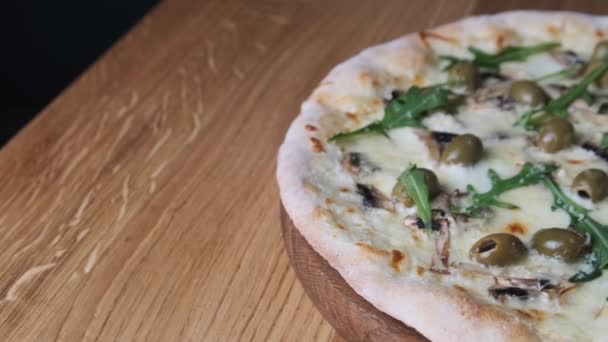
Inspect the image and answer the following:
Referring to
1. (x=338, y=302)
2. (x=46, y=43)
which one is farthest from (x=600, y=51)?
(x=46, y=43)

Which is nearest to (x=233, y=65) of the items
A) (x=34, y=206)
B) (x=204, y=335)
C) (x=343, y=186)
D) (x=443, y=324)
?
(x=34, y=206)

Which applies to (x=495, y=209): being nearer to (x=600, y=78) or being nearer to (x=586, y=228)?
(x=586, y=228)

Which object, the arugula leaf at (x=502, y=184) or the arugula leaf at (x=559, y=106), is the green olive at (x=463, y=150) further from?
the arugula leaf at (x=559, y=106)

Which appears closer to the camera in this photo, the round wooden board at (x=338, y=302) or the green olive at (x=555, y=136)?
the round wooden board at (x=338, y=302)

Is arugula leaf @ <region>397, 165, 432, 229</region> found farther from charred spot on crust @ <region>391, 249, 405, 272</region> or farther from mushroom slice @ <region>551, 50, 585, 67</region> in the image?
mushroom slice @ <region>551, 50, 585, 67</region>

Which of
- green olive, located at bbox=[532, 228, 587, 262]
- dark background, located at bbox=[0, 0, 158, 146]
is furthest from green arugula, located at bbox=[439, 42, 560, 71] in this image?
dark background, located at bbox=[0, 0, 158, 146]

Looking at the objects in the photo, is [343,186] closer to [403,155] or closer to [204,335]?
[403,155]

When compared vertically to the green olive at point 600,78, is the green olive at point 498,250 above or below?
above

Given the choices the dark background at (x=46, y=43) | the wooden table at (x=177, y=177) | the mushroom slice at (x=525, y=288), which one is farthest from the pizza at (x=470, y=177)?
the dark background at (x=46, y=43)
